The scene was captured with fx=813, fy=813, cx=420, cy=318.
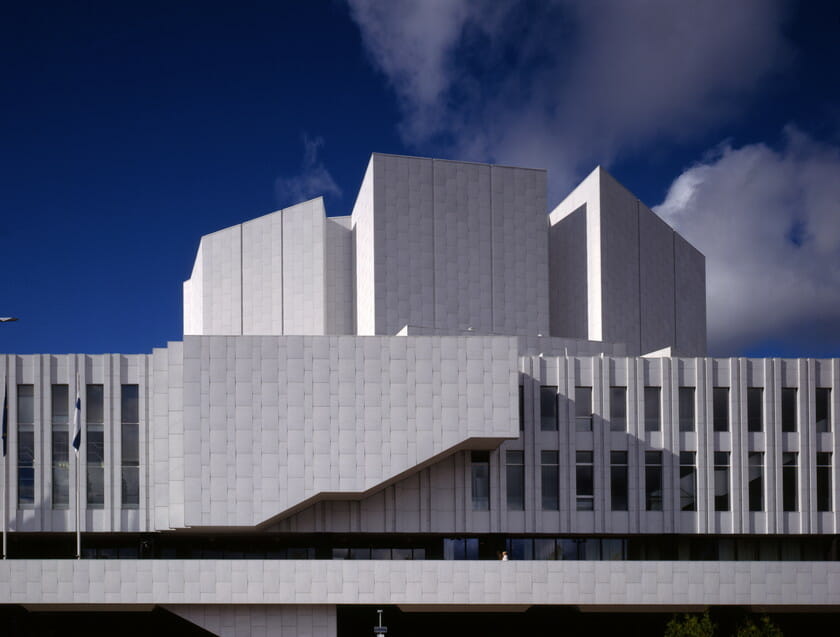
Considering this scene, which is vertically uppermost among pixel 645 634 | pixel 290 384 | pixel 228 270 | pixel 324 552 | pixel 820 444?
pixel 228 270

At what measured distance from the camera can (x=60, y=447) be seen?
4059 centimetres

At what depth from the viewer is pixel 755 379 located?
42969 mm

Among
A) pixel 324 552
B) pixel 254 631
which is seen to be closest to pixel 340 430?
pixel 324 552

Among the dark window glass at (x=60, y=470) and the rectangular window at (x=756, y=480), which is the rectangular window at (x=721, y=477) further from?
the dark window glass at (x=60, y=470)

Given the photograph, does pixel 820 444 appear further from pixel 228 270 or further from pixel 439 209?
pixel 228 270

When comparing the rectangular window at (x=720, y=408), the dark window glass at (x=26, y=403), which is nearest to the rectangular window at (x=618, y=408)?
the rectangular window at (x=720, y=408)

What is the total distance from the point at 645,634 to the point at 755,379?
47.2 feet

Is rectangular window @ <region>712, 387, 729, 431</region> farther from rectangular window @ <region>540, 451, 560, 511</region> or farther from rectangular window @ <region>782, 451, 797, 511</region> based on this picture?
rectangular window @ <region>540, 451, 560, 511</region>

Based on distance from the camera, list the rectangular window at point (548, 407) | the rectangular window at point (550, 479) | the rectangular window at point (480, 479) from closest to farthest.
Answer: the rectangular window at point (480, 479) → the rectangular window at point (550, 479) → the rectangular window at point (548, 407)

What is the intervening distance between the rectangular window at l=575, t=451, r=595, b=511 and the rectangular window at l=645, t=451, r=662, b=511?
2821mm

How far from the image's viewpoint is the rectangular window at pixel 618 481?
4172 centimetres

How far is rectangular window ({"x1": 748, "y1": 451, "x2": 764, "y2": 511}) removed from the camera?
42.2 meters

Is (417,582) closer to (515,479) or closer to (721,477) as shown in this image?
(515,479)

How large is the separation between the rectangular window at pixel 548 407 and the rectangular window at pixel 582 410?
115 centimetres
